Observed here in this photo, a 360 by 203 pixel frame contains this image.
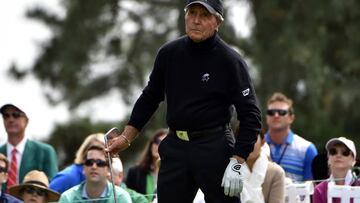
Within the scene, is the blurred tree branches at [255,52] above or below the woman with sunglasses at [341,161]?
above

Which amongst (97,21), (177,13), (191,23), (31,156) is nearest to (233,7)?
(177,13)

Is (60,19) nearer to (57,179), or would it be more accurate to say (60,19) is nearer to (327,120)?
(327,120)

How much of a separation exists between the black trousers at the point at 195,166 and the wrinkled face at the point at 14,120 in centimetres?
440

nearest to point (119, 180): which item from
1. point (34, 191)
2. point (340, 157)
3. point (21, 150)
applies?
point (34, 191)

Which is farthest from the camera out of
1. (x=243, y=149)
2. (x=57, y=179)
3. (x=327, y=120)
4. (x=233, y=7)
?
(x=327, y=120)

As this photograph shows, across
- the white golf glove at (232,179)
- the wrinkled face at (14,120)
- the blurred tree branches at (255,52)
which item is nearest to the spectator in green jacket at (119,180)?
the wrinkled face at (14,120)

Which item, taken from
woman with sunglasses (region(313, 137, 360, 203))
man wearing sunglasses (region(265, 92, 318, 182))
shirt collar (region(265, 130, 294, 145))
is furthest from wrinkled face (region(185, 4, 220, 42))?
shirt collar (region(265, 130, 294, 145))

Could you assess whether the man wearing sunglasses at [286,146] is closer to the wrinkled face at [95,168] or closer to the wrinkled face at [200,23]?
the wrinkled face at [95,168]

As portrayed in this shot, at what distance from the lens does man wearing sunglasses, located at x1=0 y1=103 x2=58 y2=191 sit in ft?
43.9

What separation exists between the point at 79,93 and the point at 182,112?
815 inches

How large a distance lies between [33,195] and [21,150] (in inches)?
45.1

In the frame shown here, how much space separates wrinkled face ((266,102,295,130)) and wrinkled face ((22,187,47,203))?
8.61 ft

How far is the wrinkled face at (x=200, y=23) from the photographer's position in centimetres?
917

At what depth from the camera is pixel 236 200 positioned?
9258 mm
